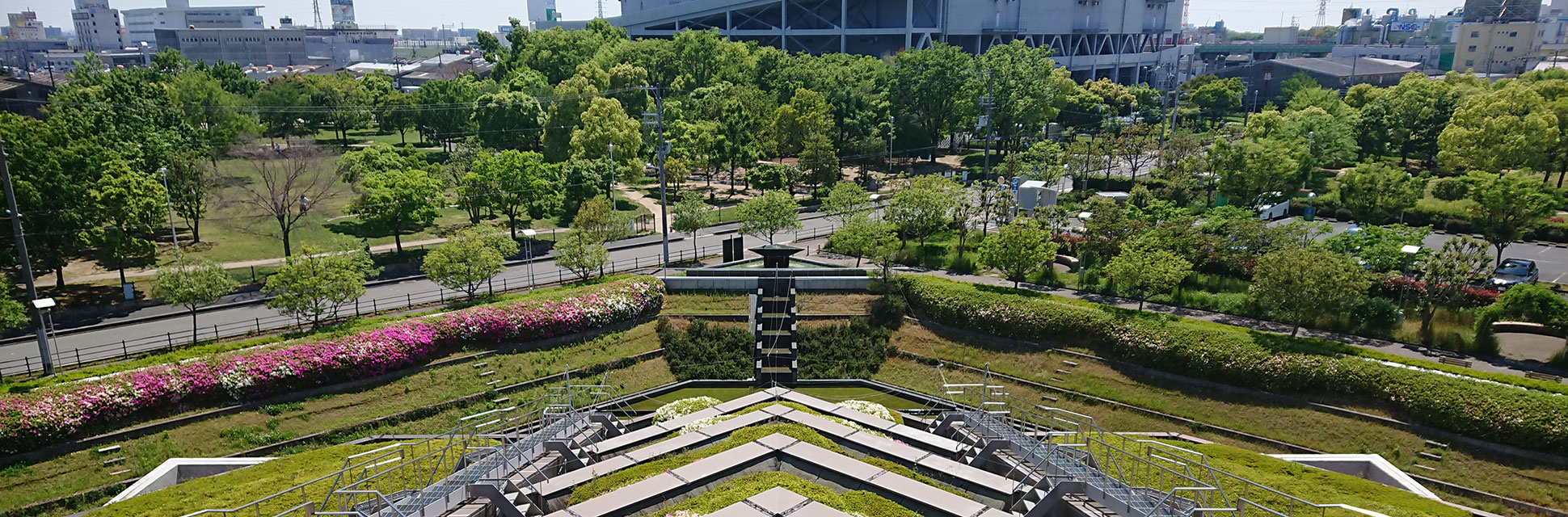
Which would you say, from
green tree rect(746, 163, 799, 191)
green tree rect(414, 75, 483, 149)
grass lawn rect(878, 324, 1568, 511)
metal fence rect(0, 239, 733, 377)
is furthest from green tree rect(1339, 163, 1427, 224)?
green tree rect(414, 75, 483, 149)

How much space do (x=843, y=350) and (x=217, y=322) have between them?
2357 cm

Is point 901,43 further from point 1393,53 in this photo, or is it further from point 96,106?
point 1393,53

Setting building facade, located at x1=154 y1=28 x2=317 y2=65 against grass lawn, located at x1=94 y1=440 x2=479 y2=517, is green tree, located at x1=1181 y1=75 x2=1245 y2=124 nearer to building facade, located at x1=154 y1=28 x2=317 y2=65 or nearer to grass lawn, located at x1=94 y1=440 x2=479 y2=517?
grass lawn, located at x1=94 y1=440 x2=479 y2=517

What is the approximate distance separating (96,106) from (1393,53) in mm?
159387

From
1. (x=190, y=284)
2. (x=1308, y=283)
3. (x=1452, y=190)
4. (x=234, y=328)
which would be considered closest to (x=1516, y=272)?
(x=1452, y=190)

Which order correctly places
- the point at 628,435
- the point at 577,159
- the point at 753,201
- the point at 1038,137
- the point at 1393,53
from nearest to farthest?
1. the point at 628,435
2. the point at 753,201
3. the point at 577,159
4. the point at 1038,137
5. the point at 1393,53

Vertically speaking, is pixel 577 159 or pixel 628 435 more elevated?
pixel 577 159

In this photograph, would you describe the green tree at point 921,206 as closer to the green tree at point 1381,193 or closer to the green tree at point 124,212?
the green tree at point 1381,193

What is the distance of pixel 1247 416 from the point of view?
84.6 ft

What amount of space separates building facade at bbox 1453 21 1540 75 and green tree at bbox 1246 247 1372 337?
93833 mm

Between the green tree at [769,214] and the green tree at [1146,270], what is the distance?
586 inches

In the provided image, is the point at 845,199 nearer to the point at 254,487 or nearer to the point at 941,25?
the point at 254,487

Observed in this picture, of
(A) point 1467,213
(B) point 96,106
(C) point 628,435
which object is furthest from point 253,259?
(A) point 1467,213

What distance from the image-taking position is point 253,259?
132 ft
